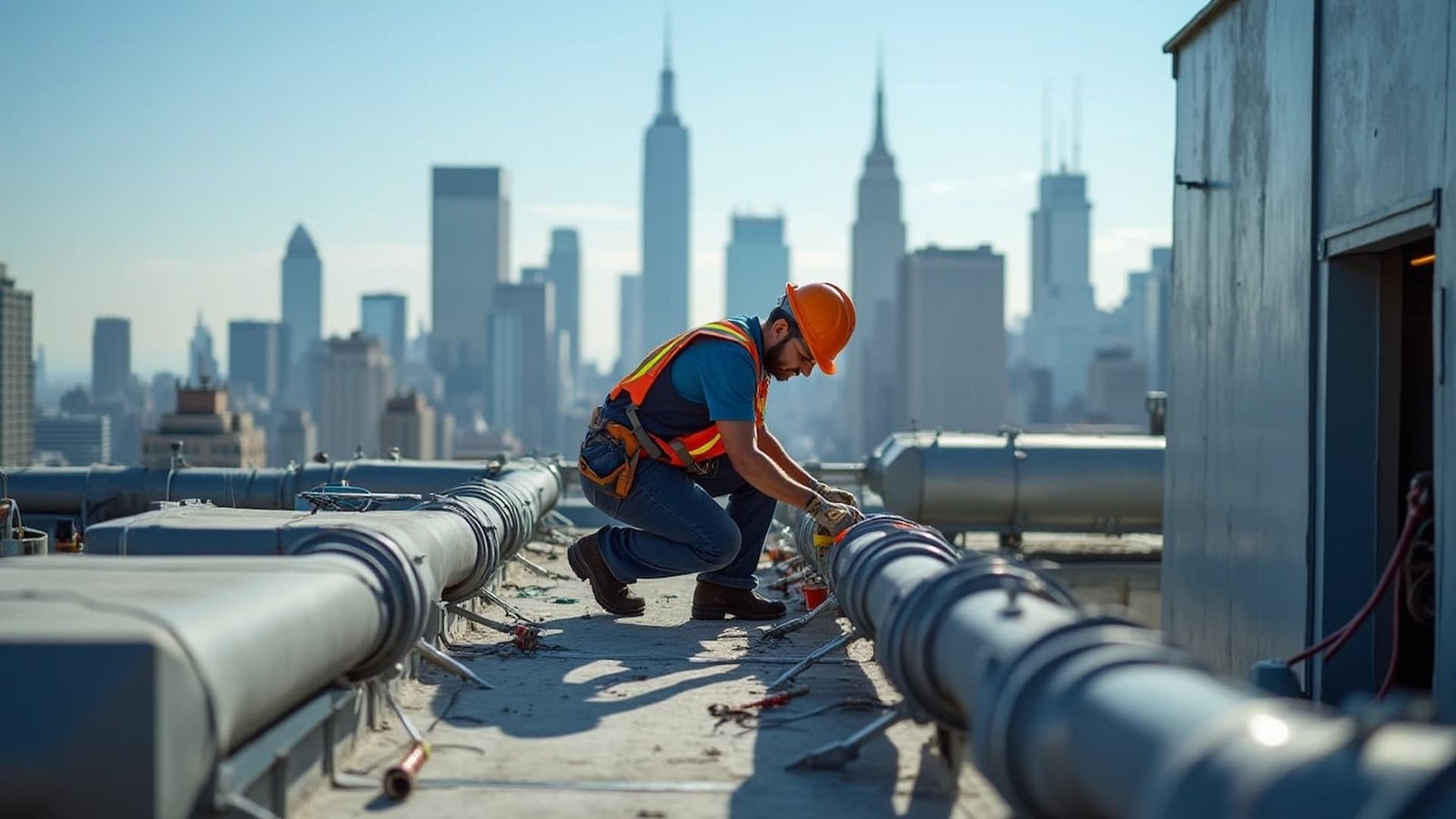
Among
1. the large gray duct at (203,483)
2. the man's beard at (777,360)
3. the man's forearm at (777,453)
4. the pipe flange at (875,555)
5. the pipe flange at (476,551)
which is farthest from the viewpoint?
the large gray duct at (203,483)

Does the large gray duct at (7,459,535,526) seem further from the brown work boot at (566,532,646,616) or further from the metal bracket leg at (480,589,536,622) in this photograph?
the brown work boot at (566,532,646,616)

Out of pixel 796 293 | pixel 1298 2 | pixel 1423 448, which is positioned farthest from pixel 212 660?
pixel 1298 2

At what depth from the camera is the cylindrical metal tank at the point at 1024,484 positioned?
1535 centimetres

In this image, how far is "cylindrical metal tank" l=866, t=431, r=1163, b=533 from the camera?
1535 cm

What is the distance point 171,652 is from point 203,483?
426 inches

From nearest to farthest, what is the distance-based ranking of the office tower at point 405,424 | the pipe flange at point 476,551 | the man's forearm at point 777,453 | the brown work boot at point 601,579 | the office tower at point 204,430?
the pipe flange at point 476,551
the man's forearm at point 777,453
the brown work boot at point 601,579
the office tower at point 204,430
the office tower at point 405,424

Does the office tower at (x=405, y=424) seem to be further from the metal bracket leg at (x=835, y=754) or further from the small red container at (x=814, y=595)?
the metal bracket leg at (x=835, y=754)

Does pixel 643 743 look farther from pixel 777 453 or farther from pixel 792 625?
pixel 777 453

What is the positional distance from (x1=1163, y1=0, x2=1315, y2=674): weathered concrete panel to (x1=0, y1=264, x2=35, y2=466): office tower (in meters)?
162

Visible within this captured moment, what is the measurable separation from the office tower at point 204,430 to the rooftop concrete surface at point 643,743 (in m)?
82.7

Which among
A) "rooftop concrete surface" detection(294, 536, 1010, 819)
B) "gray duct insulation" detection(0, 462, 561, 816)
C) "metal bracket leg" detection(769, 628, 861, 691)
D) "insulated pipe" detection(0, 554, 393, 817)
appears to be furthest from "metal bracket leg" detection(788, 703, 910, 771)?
"insulated pipe" detection(0, 554, 393, 817)

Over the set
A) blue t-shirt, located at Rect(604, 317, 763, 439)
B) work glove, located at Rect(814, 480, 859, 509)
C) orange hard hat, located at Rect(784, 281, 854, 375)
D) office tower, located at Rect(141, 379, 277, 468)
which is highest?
orange hard hat, located at Rect(784, 281, 854, 375)

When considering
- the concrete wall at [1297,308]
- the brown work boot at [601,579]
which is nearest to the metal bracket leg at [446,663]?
the brown work boot at [601,579]

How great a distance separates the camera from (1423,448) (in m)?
7.16
